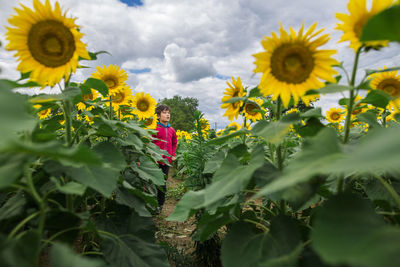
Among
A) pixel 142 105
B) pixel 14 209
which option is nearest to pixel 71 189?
pixel 14 209

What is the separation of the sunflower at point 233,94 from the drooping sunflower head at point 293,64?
1.79 ft

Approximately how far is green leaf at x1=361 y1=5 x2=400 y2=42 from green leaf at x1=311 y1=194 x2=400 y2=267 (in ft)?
1.51

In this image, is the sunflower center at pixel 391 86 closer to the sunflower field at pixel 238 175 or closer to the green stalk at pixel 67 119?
the sunflower field at pixel 238 175

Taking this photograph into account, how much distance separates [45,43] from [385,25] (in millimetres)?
1452

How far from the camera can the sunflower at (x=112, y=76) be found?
2.54 meters

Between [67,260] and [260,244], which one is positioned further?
[260,244]

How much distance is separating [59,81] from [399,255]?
148 centimetres

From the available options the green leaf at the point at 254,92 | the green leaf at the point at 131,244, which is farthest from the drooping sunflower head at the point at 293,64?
the green leaf at the point at 131,244

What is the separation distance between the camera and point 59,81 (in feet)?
4.13

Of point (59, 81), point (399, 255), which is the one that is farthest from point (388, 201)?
point (59, 81)

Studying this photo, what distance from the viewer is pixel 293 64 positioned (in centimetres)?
120

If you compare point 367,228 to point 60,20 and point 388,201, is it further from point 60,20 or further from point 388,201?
point 60,20

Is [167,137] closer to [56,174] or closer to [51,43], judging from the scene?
[51,43]

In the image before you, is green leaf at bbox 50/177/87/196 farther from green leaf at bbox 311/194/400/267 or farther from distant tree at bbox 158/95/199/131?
distant tree at bbox 158/95/199/131
